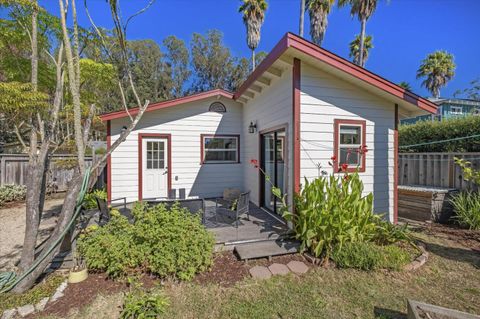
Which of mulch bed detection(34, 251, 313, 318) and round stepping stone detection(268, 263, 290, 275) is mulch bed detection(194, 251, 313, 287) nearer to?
mulch bed detection(34, 251, 313, 318)

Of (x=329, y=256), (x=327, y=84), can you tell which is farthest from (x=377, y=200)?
(x=327, y=84)

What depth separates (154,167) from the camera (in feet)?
23.9

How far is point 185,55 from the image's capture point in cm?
2239

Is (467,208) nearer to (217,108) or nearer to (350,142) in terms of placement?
(350,142)

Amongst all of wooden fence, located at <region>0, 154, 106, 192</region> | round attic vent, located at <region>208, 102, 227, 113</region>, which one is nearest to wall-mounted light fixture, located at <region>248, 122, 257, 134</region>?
round attic vent, located at <region>208, 102, 227, 113</region>

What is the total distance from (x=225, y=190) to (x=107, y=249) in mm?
4727

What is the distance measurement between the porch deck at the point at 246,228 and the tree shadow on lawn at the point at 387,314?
1.92 m

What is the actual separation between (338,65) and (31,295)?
5.63 metres

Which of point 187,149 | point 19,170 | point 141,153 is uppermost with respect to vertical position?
point 187,149

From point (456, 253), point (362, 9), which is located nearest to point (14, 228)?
point (456, 253)

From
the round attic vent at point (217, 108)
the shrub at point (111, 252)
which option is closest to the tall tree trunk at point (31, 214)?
the shrub at point (111, 252)

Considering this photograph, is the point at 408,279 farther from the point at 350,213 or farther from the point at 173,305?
the point at 173,305

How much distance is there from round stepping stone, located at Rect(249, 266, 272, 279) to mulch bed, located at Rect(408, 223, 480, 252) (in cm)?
381

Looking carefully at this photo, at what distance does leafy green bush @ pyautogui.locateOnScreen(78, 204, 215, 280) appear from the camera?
3.05 m
